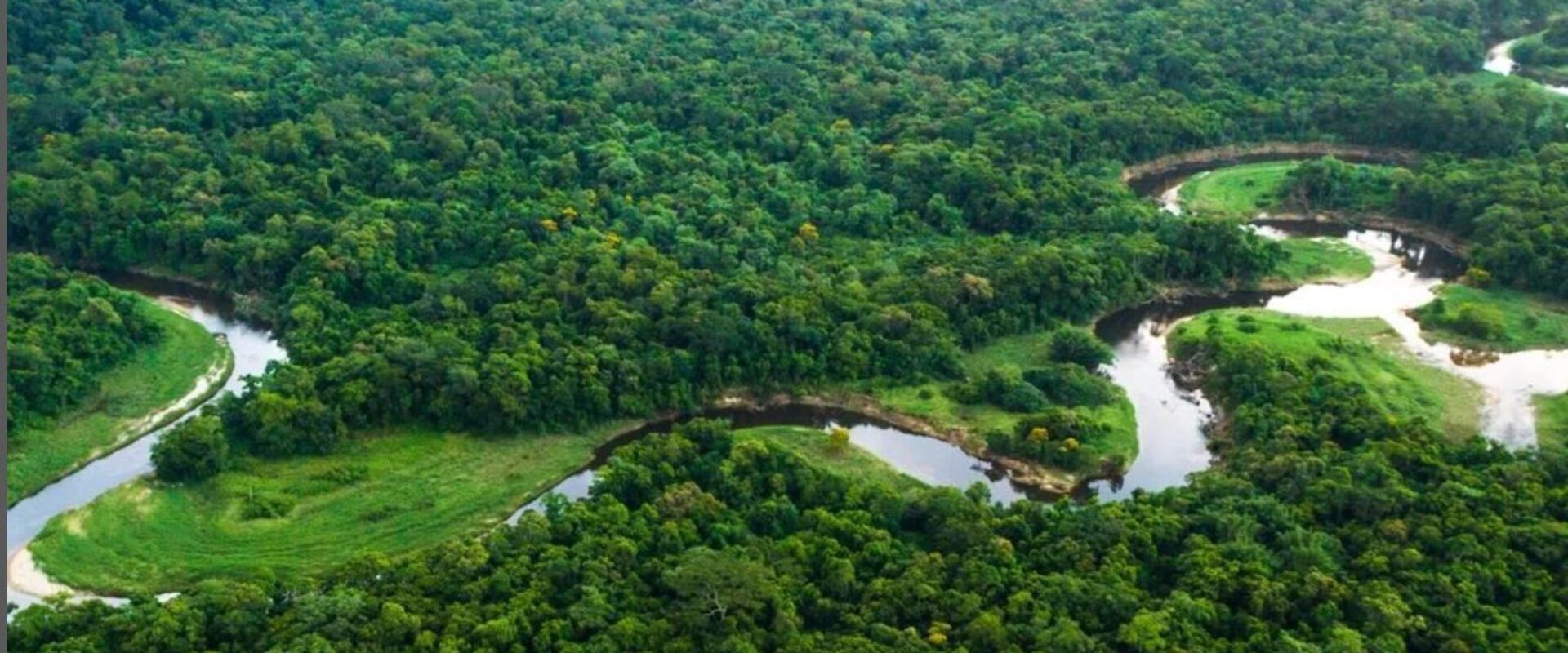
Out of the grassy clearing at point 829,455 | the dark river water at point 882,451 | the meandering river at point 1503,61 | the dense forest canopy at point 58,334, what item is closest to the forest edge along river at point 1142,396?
the dark river water at point 882,451

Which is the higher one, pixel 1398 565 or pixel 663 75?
pixel 663 75

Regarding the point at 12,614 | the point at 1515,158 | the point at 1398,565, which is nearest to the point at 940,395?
the point at 1398,565

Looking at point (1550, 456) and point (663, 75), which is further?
point (663, 75)

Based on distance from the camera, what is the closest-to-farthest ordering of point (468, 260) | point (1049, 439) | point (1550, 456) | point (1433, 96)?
point (1550, 456) → point (1049, 439) → point (468, 260) → point (1433, 96)

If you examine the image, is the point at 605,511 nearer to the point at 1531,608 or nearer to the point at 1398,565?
the point at 1398,565

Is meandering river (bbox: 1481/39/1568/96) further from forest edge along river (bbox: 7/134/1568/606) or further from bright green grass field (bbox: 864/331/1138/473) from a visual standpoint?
bright green grass field (bbox: 864/331/1138/473)

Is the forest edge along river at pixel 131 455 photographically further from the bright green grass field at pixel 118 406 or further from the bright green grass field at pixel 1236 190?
the bright green grass field at pixel 1236 190

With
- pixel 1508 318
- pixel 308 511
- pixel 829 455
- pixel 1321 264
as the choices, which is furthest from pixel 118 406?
pixel 1508 318
